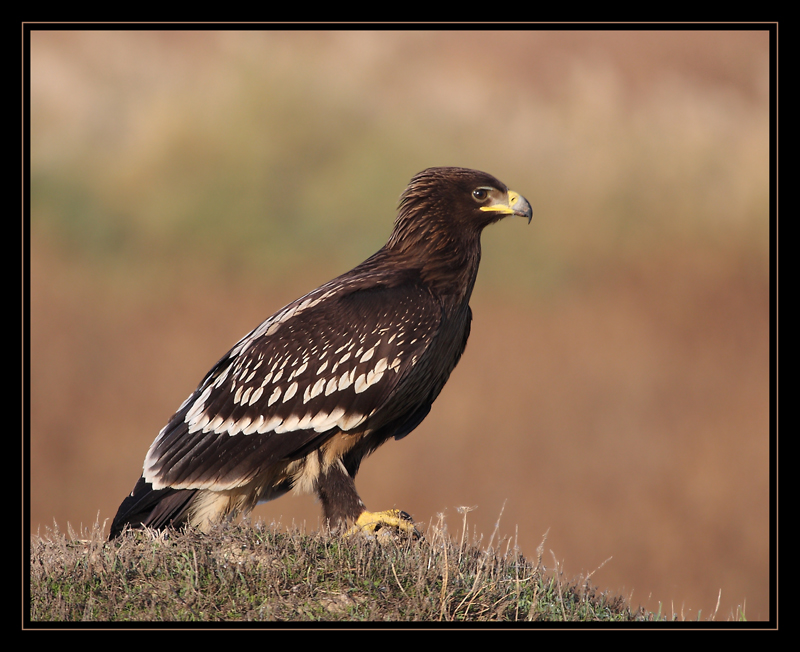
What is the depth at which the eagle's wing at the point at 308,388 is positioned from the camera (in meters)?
5.05

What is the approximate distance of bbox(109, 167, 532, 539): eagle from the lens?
506 cm

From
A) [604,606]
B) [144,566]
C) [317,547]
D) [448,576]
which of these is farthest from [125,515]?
[604,606]

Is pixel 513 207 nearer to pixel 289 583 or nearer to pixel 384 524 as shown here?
pixel 384 524

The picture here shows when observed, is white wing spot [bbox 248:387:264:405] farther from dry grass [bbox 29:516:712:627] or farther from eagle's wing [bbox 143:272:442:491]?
dry grass [bbox 29:516:712:627]

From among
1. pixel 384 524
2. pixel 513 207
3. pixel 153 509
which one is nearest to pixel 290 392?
pixel 384 524

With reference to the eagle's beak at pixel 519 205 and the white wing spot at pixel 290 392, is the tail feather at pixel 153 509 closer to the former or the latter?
the white wing spot at pixel 290 392

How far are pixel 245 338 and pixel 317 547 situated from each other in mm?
1836

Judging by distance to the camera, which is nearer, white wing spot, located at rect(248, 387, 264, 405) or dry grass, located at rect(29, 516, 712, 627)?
dry grass, located at rect(29, 516, 712, 627)

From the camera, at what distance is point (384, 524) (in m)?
5.21

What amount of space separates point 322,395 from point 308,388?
0.13 metres

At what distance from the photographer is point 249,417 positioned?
5.20m

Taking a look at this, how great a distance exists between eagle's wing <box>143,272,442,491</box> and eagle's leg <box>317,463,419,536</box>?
0.92 feet

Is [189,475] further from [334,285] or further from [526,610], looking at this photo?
[526,610]

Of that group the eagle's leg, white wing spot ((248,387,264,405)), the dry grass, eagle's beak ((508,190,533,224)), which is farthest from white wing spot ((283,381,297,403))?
eagle's beak ((508,190,533,224))
